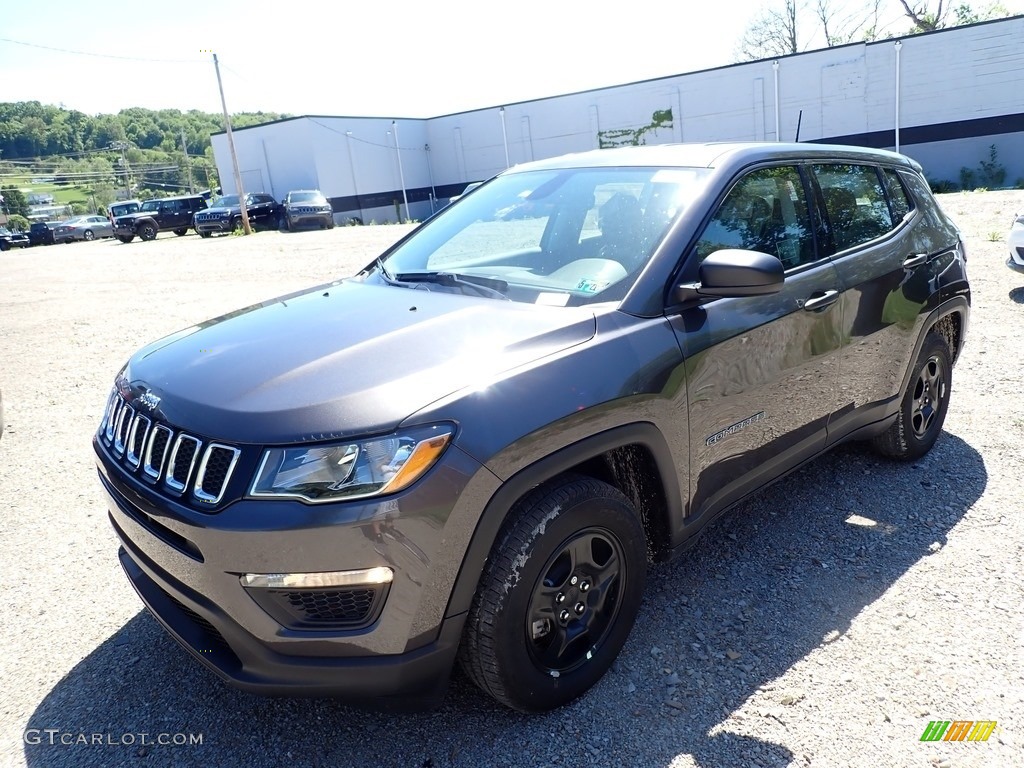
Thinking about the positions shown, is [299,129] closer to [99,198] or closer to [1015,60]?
A: [1015,60]

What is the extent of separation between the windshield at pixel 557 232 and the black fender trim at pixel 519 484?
52cm

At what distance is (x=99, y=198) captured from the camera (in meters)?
94.8

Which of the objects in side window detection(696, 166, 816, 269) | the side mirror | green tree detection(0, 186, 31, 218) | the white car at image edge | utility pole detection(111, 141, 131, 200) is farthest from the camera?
utility pole detection(111, 141, 131, 200)

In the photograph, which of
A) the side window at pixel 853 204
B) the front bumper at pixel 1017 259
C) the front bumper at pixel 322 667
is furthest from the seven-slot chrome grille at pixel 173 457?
the front bumper at pixel 1017 259

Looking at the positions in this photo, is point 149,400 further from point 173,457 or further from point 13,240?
point 13,240

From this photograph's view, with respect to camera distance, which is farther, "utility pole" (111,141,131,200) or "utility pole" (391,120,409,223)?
"utility pole" (111,141,131,200)

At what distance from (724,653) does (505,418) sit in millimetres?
1380

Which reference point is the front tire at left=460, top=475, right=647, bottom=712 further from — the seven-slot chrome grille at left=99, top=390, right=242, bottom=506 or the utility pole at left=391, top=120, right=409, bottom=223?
the utility pole at left=391, top=120, right=409, bottom=223

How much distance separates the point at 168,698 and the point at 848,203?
3.65m

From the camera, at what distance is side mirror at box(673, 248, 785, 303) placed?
8.78ft

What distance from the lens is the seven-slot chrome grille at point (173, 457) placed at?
213cm

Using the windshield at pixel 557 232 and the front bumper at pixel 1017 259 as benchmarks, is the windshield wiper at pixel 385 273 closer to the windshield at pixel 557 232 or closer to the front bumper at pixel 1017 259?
the windshield at pixel 557 232

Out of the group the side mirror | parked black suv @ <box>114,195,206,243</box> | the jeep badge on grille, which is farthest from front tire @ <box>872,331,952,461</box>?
parked black suv @ <box>114,195,206,243</box>

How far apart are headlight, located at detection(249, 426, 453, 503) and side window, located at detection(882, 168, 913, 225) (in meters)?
3.23
